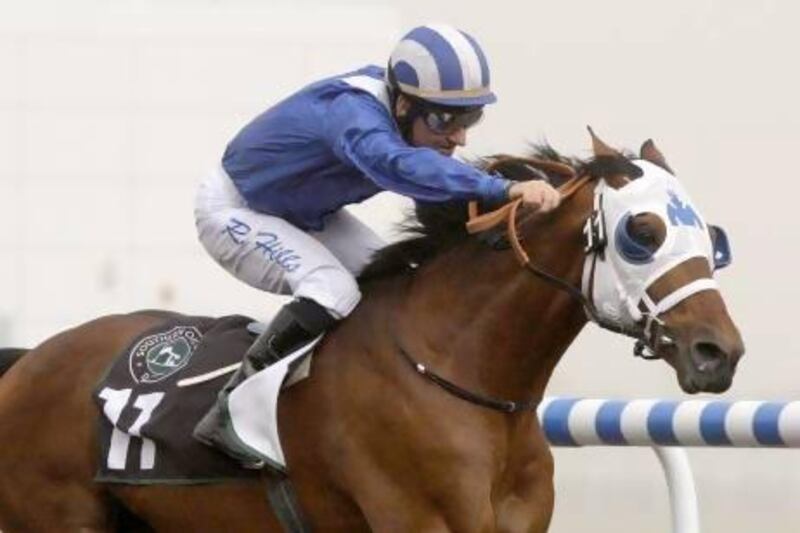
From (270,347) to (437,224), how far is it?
482 millimetres

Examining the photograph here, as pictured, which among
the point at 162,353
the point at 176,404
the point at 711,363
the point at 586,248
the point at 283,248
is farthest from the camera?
the point at 162,353

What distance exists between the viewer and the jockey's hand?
5.57m

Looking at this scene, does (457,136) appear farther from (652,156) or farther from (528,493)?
(528,493)

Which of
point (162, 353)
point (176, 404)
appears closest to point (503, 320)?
point (176, 404)

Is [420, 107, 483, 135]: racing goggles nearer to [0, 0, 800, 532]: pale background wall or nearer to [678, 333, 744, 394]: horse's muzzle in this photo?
[678, 333, 744, 394]: horse's muzzle

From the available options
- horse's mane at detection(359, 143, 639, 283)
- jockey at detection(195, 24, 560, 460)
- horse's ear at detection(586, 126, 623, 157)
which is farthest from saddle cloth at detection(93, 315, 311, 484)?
horse's ear at detection(586, 126, 623, 157)

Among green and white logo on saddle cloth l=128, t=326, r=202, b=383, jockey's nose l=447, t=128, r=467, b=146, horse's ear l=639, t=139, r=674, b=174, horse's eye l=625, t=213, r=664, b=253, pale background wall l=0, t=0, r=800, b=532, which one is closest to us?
horse's eye l=625, t=213, r=664, b=253

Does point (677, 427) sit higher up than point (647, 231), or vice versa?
point (647, 231)

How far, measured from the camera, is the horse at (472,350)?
5.55m

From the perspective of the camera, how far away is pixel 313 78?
13.9 m

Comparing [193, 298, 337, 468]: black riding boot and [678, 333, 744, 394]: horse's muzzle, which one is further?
[193, 298, 337, 468]: black riding boot

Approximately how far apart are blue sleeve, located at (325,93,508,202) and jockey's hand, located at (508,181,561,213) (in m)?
0.03

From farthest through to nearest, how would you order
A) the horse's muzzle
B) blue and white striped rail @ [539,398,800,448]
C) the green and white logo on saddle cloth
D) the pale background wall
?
the pale background wall → blue and white striped rail @ [539,398,800,448] → the green and white logo on saddle cloth → the horse's muzzle

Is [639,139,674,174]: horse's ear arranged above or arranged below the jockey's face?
above
